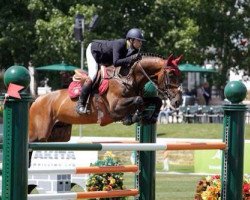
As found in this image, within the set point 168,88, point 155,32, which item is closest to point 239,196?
point 168,88

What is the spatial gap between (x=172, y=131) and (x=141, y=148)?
1851 cm

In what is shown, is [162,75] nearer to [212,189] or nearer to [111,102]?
[111,102]

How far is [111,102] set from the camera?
989 centimetres

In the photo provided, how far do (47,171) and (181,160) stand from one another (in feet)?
43.3

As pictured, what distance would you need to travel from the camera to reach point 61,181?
8266mm

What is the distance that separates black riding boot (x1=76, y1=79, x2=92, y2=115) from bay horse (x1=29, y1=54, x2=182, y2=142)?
9cm

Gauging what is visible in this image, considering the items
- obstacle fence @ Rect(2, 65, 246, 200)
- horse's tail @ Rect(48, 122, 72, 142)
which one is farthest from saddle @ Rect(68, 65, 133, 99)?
obstacle fence @ Rect(2, 65, 246, 200)

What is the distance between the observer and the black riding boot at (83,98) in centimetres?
984

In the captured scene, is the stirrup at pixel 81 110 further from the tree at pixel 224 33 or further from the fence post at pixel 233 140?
the tree at pixel 224 33

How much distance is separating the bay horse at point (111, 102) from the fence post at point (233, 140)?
2.74 metres

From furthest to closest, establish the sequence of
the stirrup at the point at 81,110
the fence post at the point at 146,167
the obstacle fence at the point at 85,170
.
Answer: the stirrup at the point at 81,110, the fence post at the point at 146,167, the obstacle fence at the point at 85,170

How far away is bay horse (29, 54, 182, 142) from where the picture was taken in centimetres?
948

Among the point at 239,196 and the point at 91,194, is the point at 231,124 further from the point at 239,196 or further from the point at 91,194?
the point at 91,194

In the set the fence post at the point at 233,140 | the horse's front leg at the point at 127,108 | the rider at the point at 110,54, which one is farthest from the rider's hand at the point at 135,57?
the fence post at the point at 233,140
